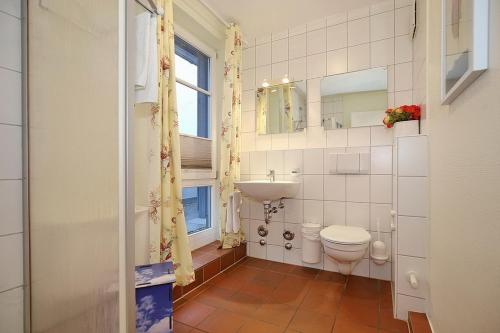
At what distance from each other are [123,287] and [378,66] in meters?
2.45

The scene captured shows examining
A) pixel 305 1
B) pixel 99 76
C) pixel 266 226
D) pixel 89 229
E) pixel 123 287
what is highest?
pixel 305 1

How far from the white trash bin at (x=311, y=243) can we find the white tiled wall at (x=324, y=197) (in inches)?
4.0

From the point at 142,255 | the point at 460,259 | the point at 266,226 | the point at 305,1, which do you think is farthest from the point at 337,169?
the point at 142,255

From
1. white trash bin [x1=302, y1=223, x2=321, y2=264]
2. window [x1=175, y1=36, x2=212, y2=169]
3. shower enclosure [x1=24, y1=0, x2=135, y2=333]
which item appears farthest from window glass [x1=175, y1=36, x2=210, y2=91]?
white trash bin [x1=302, y1=223, x2=321, y2=264]

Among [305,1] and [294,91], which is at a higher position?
[305,1]

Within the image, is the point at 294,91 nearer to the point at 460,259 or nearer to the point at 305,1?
the point at 305,1

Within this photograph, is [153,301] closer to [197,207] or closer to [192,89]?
[197,207]

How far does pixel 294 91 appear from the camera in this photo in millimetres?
2436

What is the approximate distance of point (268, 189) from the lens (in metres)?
2.00

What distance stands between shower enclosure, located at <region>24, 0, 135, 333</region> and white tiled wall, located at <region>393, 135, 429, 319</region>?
1.49 metres

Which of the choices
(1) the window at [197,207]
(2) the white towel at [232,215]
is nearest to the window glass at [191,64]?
(1) the window at [197,207]

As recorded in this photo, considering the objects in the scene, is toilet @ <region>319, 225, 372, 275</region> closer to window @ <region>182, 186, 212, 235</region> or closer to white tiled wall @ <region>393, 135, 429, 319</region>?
white tiled wall @ <region>393, 135, 429, 319</region>

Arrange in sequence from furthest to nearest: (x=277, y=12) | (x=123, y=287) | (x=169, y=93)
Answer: (x=277, y=12) → (x=169, y=93) → (x=123, y=287)

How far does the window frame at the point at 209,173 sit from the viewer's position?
2.25 meters
